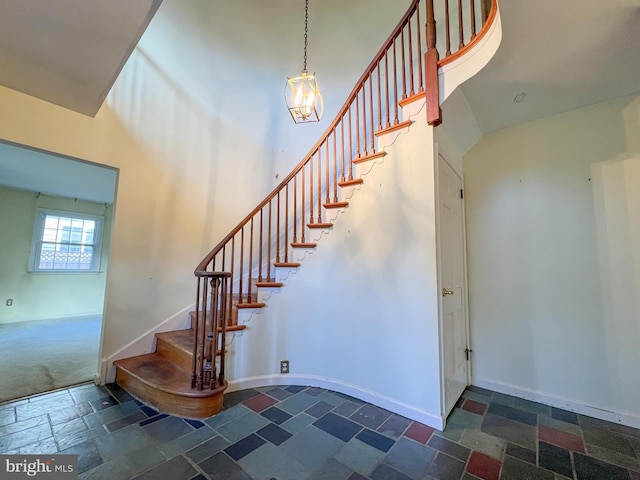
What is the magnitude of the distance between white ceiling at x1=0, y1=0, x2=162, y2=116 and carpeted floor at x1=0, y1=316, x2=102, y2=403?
8.33ft

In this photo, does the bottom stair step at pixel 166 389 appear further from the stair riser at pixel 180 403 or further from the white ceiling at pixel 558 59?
the white ceiling at pixel 558 59

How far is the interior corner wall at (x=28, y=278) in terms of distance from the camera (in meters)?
4.96

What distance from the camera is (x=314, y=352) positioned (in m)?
2.51

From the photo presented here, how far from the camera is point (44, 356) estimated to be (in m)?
3.18

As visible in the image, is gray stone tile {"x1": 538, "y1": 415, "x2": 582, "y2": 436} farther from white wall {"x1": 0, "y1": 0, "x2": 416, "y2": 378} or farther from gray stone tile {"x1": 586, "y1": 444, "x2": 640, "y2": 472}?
white wall {"x1": 0, "y1": 0, "x2": 416, "y2": 378}

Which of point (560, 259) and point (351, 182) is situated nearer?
point (560, 259)

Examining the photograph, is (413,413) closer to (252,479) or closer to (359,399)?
(359,399)

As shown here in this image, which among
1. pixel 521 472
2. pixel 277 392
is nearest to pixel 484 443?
pixel 521 472

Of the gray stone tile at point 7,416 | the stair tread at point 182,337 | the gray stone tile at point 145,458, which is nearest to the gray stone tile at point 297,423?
the gray stone tile at point 145,458

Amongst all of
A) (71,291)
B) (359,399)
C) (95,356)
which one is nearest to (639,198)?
(359,399)

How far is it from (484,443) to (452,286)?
1.08 meters

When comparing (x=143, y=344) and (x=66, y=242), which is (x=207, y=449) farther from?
(x=66, y=242)

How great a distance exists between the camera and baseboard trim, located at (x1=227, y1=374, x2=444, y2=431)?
191 centimetres

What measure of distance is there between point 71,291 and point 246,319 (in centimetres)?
561
